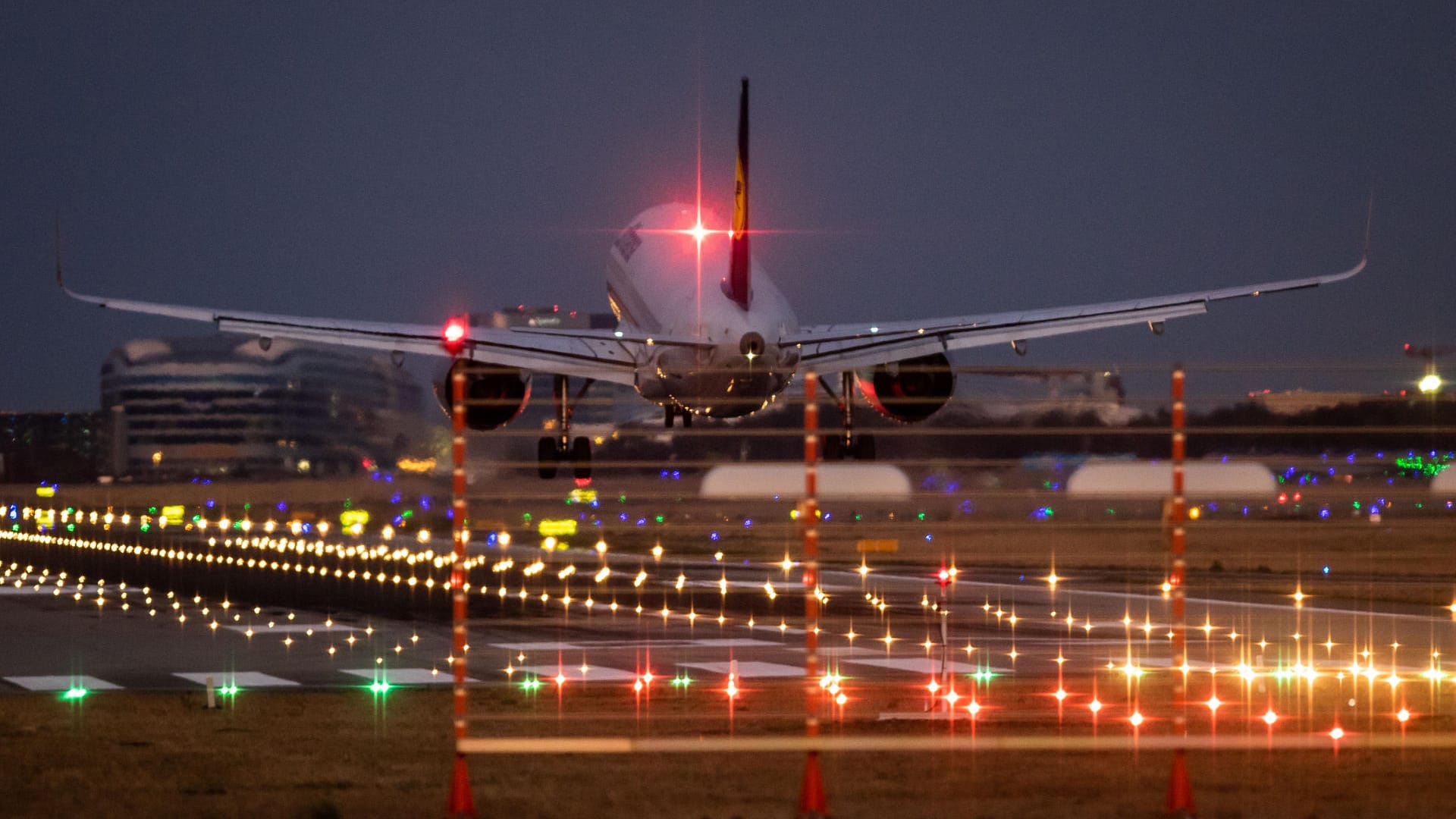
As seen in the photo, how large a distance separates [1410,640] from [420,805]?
15096 mm

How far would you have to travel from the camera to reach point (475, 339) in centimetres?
3912

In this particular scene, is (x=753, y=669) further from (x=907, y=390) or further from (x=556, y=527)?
(x=907, y=390)

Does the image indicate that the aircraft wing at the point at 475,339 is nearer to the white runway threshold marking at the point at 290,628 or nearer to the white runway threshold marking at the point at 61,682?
the white runway threshold marking at the point at 290,628

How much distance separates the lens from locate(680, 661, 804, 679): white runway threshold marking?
19062 mm

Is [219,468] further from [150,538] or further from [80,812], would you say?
[80,812]

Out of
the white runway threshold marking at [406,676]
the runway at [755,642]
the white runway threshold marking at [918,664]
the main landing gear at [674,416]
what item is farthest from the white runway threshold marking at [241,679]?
the main landing gear at [674,416]

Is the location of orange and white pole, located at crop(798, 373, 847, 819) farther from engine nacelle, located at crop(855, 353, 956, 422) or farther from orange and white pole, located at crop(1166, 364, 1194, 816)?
engine nacelle, located at crop(855, 353, 956, 422)

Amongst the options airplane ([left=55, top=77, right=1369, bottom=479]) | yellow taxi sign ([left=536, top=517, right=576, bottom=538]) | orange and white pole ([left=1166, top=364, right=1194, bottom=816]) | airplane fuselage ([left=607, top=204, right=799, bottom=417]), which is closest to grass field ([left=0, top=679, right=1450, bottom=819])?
orange and white pole ([left=1166, top=364, right=1194, bottom=816])

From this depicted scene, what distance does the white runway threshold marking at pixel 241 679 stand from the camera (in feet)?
61.5

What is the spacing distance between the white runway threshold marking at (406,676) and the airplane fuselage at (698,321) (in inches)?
452

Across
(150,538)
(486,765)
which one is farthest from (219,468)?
(486,765)

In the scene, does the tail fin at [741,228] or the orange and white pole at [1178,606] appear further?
the tail fin at [741,228]

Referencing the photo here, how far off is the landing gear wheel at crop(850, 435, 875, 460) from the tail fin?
12.5 ft

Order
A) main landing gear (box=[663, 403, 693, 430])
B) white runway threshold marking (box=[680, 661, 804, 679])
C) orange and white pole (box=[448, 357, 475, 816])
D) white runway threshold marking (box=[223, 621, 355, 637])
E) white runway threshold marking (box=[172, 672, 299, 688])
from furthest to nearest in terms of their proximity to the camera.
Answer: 1. main landing gear (box=[663, 403, 693, 430])
2. white runway threshold marking (box=[223, 621, 355, 637])
3. white runway threshold marking (box=[680, 661, 804, 679])
4. white runway threshold marking (box=[172, 672, 299, 688])
5. orange and white pole (box=[448, 357, 475, 816])
